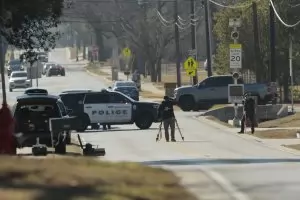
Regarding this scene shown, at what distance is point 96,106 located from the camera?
1639 inches

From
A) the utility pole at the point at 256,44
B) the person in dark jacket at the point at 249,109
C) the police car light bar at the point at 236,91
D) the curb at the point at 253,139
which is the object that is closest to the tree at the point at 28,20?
the curb at the point at 253,139

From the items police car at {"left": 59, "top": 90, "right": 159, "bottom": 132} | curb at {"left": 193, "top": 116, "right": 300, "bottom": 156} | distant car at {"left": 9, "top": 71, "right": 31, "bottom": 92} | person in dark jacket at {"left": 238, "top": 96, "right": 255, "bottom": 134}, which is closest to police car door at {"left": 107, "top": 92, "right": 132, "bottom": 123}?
police car at {"left": 59, "top": 90, "right": 159, "bottom": 132}

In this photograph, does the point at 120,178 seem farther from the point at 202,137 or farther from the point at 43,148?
the point at 202,137

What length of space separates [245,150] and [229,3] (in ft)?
163

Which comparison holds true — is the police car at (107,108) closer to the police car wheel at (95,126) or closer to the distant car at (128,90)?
the police car wheel at (95,126)

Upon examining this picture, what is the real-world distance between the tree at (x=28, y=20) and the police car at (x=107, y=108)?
12.0 m

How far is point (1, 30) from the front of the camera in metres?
26.3

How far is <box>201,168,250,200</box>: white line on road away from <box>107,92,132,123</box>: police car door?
21.5 meters

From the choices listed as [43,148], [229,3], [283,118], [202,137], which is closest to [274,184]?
[43,148]

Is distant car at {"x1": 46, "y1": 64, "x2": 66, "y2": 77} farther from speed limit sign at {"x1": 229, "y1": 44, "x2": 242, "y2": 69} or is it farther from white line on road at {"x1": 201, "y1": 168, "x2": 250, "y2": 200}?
white line on road at {"x1": 201, "y1": 168, "x2": 250, "y2": 200}

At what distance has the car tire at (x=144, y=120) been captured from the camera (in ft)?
138

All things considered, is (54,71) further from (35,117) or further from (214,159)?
(214,159)

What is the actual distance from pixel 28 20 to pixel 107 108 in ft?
50.7

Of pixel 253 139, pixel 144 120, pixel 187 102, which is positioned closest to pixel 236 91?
pixel 144 120
